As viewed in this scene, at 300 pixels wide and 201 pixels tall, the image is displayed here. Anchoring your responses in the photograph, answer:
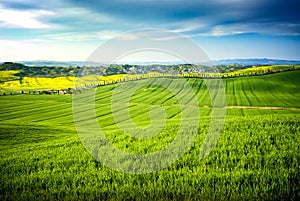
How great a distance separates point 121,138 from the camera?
13.1 m

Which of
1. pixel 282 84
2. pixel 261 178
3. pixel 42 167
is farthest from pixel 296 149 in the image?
pixel 282 84

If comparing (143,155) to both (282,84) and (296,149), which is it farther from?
(282,84)

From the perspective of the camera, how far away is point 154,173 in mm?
8562

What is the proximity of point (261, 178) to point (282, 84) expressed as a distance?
107m

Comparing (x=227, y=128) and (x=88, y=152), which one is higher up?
(x=227, y=128)

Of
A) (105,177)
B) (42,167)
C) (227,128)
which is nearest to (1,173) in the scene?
(42,167)

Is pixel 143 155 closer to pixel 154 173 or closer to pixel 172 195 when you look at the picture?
pixel 154 173

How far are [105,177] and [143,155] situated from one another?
220 centimetres

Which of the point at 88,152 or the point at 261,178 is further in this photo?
the point at 88,152

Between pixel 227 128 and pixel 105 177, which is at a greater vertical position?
pixel 227 128

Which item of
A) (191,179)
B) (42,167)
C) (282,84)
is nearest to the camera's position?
(191,179)

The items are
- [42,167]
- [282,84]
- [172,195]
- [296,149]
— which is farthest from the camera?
[282,84]

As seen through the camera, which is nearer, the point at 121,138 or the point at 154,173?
the point at 154,173

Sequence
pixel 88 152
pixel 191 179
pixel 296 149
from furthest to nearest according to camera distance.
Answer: pixel 88 152
pixel 296 149
pixel 191 179
